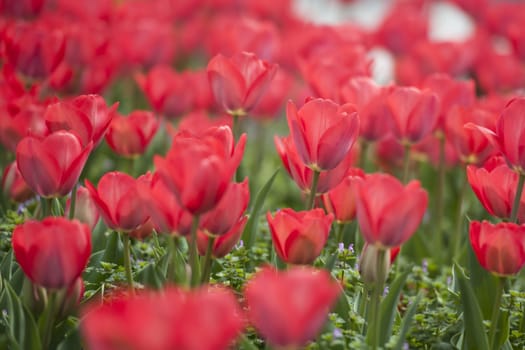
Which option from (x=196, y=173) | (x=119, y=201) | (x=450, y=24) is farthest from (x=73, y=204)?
(x=450, y=24)

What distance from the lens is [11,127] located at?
2111mm

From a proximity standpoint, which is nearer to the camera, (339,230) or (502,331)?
(502,331)

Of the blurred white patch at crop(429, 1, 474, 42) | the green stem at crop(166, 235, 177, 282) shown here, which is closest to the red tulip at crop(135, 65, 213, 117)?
the green stem at crop(166, 235, 177, 282)

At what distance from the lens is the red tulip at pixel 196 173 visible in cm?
126

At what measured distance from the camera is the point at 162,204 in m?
1.39

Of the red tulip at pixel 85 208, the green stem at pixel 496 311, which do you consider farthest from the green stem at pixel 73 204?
the green stem at pixel 496 311

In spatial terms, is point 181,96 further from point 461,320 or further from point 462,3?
point 462,3

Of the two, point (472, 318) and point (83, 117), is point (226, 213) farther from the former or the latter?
point (472, 318)

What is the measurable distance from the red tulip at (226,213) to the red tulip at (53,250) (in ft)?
0.71

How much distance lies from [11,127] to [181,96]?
0.81m

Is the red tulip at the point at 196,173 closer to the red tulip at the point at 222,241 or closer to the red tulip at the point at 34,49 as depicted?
the red tulip at the point at 222,241

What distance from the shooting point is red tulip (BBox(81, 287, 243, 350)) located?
92 cm

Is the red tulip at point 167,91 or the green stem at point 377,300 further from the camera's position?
the red tulip at point 167,91

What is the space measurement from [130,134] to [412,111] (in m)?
0.73
